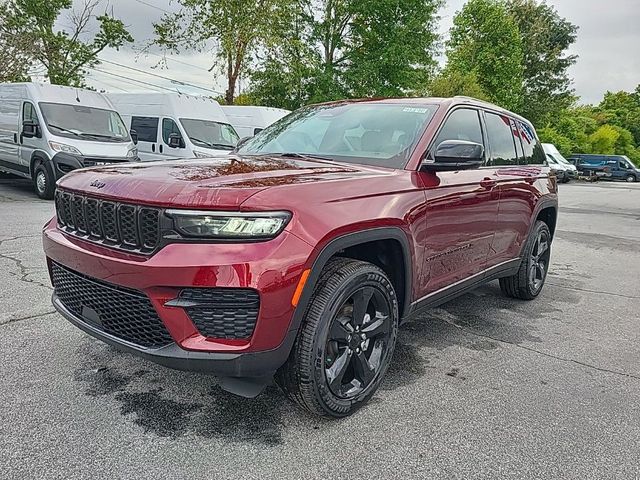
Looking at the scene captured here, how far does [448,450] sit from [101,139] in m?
10.00

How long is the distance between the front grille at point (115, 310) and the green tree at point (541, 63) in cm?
4216

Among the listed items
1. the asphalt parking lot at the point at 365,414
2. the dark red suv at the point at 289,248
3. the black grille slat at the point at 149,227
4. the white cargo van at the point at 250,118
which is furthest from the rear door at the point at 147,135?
the black grille slat at the point at 149,227

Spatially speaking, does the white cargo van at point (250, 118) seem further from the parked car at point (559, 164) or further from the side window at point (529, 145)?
the parked car at point (559, 164)

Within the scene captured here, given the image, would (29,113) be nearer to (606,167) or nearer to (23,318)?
(23,318)

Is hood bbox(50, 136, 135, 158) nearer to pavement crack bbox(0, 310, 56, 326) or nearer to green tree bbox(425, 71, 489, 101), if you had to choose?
pavement crack bbox(0, 310, 56, 326)

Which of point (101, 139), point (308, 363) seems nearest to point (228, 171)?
point (308, 363)

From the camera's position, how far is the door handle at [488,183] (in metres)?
3.73

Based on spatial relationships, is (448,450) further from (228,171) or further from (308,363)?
(228,171)

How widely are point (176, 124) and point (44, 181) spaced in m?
3.57

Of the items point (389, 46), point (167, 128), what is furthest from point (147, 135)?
point (389, 46)

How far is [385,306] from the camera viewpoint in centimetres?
285

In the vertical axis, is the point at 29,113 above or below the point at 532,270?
above

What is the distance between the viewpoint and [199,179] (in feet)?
7.81

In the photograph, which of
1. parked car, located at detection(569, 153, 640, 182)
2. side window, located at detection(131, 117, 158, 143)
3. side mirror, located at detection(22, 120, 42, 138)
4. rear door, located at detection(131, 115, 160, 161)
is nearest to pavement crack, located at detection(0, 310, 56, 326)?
side mirror, located at detection(22, 120, 42, 138)
